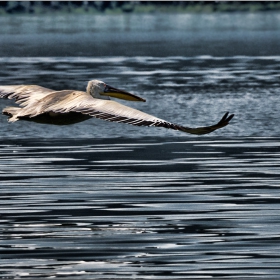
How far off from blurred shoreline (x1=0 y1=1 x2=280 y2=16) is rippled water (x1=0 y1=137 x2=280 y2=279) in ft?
303

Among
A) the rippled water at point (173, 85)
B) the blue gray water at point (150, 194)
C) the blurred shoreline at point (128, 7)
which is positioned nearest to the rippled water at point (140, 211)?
the blue gray water at point (150, 194)

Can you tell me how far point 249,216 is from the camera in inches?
437

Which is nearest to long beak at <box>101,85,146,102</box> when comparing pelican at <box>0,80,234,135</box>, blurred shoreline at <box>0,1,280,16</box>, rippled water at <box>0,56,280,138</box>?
pelican at <box>0,80,234,135</box>

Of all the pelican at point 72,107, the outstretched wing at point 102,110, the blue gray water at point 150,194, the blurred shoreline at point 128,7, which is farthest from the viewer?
the blurred shoreline at point 128,7

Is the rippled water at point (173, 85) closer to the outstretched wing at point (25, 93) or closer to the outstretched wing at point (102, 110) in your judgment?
the outstretched wing at point (25, 93)

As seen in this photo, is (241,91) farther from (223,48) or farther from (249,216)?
(223,48)

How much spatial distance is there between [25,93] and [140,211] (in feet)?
5.76

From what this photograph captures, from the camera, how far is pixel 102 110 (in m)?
10.3

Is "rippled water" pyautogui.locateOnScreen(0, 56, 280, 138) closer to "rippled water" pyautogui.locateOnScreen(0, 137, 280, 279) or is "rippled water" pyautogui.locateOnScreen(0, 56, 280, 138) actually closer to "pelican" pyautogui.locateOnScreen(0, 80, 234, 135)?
"rippled water" pyautogui.locateOnScreen(0, 137, 280, 279)

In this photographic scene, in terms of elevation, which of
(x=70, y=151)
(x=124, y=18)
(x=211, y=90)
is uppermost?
(x=70, y=151)

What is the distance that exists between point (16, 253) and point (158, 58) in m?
32.5

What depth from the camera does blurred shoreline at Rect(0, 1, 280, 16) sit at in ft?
357

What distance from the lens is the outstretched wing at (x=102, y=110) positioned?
9.23 meters

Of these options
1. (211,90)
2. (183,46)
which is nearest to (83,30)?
(183,46)
